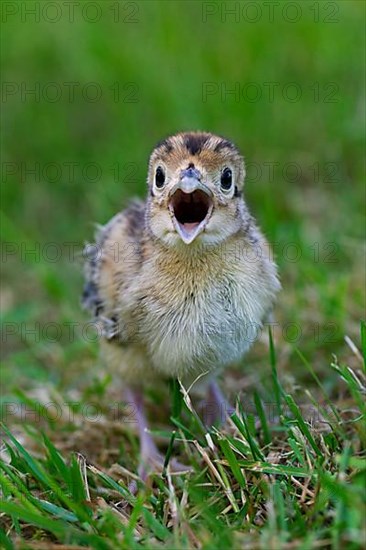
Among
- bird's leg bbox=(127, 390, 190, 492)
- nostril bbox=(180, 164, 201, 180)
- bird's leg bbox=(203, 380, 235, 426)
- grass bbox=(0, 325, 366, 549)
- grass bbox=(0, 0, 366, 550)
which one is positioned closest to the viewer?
grass bbox=(0, 325, 366, 549)

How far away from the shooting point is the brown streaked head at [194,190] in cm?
262

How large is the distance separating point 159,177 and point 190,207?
0.15 metres

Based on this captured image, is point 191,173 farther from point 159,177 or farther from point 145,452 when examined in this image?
point 145,452

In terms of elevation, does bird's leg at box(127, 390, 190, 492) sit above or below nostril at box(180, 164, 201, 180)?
below

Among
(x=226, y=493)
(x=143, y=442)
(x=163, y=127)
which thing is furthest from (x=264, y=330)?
(x=163, y=127)

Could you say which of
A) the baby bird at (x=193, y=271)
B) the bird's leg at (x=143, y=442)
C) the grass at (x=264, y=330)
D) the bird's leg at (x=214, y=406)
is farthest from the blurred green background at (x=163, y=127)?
the baby bird at (x=193, y=271)

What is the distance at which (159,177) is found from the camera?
2.79 m

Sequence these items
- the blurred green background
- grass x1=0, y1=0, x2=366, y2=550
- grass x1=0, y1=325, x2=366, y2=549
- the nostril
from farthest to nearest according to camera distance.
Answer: the blurred green background
the nostril
grass x1=0, y1=0, x2=366, y2=550
grass x1=0, y1=325, x2=366, y2=549

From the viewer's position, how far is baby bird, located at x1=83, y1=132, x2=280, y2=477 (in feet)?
8.80

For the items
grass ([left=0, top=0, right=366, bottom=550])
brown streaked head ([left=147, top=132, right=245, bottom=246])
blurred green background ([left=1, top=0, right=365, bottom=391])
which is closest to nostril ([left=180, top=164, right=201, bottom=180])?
brown streaked head ([left=147, top=132, right=245, bottom=246])

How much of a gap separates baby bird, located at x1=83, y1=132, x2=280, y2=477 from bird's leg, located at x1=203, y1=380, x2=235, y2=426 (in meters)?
0.36

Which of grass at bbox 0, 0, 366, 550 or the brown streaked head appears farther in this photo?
the brown streaked head

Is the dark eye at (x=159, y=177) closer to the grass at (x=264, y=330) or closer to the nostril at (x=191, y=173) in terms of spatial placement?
the nostril at (x=191, y=173)

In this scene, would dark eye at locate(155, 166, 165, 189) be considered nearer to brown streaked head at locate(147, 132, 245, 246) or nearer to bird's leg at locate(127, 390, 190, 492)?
brown streaked head at locate(147, 132, 245, 246)
